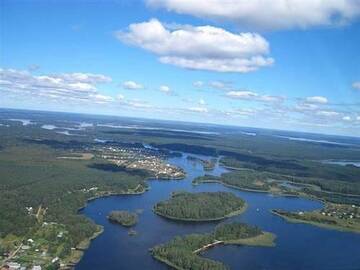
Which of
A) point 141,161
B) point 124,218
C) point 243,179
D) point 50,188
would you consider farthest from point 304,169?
point 124,218

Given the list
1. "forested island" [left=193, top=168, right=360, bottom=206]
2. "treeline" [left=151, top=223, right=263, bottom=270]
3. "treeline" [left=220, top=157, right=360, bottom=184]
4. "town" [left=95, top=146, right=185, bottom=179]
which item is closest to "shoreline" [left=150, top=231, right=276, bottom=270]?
"treeline" [left=151, top=223, right=263, bottom=270]

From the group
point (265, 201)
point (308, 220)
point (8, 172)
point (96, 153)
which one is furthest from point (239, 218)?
point (96, 153)

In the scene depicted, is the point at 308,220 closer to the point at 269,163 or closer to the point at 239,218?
the point at 239,218

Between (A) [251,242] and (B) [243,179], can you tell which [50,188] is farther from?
(B) [243,179]

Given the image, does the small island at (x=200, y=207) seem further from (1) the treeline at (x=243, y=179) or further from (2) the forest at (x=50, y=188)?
(1) the treeline at (x=243, y=179)

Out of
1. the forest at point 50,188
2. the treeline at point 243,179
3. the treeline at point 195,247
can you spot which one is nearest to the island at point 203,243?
the treeline at point 195,247
